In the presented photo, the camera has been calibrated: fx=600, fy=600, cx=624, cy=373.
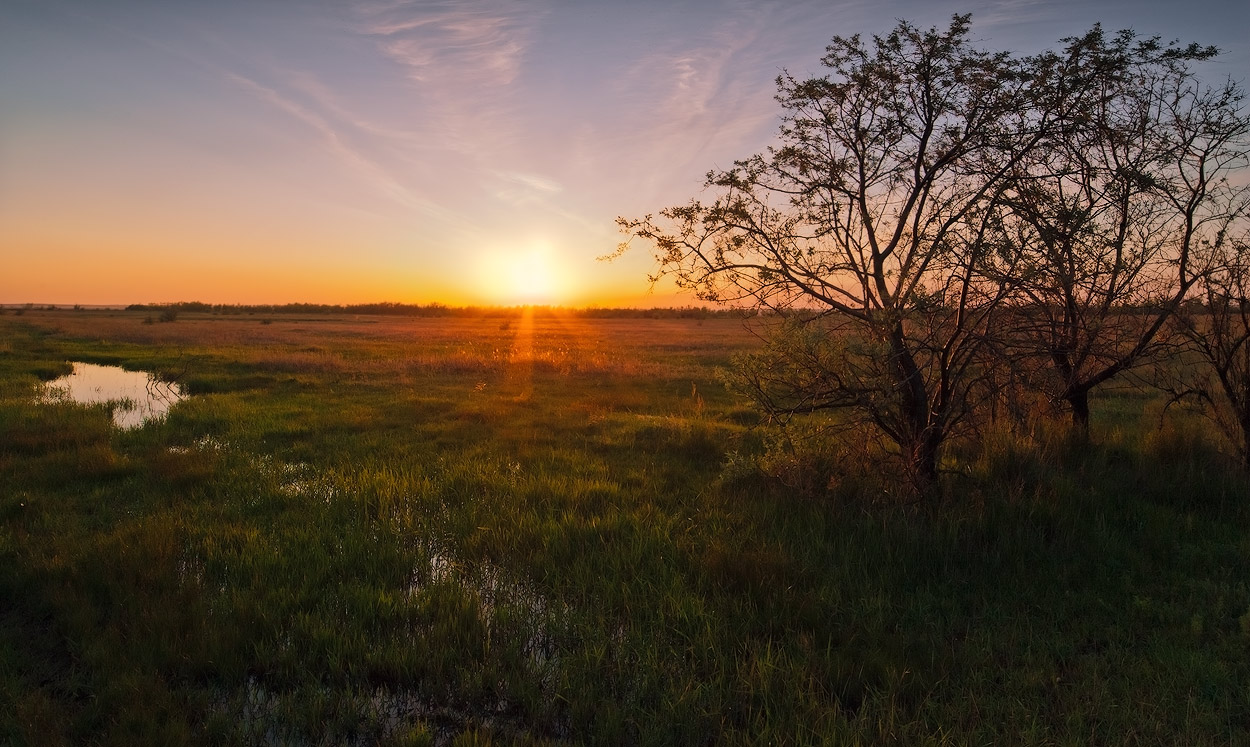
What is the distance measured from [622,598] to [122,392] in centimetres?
2019

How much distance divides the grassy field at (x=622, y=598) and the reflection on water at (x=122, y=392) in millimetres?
4335

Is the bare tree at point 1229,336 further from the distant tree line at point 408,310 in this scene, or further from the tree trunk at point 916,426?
the distant tree line at point 408,310

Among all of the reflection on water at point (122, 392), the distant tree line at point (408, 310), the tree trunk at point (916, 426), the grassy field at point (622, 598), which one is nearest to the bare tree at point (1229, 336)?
the grassy field at point (622, 598)

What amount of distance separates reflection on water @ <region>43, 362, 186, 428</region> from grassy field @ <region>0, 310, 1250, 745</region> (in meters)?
4.33

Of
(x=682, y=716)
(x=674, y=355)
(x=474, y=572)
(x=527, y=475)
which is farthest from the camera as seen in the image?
(x=674, y=355)

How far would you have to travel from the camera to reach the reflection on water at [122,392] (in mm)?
14781

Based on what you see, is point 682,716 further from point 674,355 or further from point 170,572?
point 674,355

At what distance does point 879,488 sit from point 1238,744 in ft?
13.3

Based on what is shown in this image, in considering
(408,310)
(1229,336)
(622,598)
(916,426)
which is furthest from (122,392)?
(408,310)

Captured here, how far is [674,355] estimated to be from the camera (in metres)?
32.0

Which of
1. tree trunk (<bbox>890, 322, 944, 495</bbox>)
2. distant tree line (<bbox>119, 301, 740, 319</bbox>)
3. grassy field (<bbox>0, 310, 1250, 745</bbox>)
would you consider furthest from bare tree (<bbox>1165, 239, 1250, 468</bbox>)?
distant tree line (<bbox>119, 301, 740, 319</bbox>)

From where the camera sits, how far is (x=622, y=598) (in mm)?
5395

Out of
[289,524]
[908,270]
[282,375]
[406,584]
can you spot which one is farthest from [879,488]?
[282,375]

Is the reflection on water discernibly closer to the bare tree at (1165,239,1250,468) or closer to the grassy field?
the grassy field
